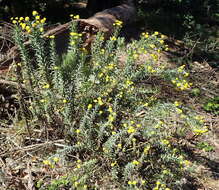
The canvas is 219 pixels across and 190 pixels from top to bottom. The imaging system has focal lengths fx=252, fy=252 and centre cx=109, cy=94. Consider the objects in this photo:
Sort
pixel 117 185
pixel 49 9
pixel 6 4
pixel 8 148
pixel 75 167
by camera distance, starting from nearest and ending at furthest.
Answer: pixel 117 185 → pixel 75 167 → pixel 8 148 → pixel 6 4 → pixel 49 9

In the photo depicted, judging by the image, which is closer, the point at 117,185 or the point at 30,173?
the point at 117,185

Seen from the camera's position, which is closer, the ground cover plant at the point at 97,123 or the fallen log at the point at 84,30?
the ground cover plant at the point at 97,123

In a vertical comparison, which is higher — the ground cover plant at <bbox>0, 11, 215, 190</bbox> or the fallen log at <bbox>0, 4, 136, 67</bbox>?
the fallen log at <bbox>0, 4, 136, 67</bbox>

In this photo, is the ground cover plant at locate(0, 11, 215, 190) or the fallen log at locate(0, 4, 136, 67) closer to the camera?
the ground cover plant at locate(0, 11, 215, 190)

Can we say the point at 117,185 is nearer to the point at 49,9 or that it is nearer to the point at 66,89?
the point at 66,89

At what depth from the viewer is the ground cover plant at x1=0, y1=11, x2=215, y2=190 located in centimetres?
259

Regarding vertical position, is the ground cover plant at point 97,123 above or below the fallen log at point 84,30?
below

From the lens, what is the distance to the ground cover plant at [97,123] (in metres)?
2.59

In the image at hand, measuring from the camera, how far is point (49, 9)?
6.37 m

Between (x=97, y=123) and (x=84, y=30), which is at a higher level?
(x=84, y=30)

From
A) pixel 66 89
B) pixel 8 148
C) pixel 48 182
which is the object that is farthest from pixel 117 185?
pixel 8 148

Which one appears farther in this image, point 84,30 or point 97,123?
point 84,30

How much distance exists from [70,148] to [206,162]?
1983 millimetres

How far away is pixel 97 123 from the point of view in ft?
9.53
